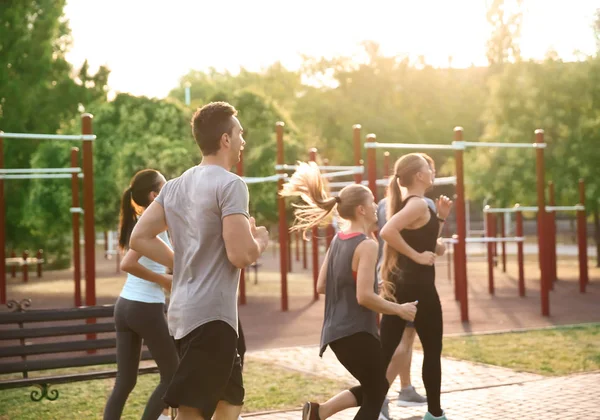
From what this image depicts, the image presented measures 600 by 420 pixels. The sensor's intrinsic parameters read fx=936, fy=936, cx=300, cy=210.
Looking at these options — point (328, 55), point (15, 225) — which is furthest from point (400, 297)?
point (328, 55)

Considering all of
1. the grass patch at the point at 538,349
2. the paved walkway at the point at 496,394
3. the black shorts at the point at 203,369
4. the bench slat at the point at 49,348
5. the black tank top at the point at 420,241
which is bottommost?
the grass patch at the point at 538,349

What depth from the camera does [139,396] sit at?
807 centimetres

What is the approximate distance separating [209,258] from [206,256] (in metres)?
0.02

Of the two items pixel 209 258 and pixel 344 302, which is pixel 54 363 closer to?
pixel 344 302

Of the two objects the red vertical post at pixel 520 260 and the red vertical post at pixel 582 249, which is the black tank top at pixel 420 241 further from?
the red vertical post at pixel 582 249

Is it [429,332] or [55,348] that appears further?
[55,348]

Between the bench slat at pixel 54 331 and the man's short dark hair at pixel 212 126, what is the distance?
4.03 m

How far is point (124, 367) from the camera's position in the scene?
18.2 ft

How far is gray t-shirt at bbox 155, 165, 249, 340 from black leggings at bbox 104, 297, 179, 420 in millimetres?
1389

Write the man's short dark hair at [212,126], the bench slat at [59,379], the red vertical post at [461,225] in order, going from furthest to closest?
the red vertical post at [461,225]
the bench slat at [59,379]
the man's short dark hair at [212,126]

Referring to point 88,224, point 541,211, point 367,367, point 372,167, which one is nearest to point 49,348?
point 88,224

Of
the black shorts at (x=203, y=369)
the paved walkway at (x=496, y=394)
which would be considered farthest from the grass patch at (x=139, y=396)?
the black shorts at (x=203, y=369)

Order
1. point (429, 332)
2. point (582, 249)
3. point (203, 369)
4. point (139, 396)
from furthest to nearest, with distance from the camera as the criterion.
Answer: point (582, 249), point (139, 396), point (429, 332), point (203, 369)

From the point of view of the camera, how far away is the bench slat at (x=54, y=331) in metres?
7.67
